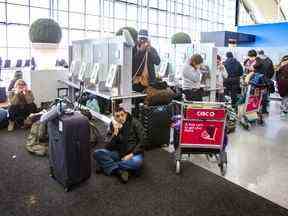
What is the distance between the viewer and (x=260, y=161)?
4.08 metres

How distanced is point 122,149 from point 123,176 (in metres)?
0.37

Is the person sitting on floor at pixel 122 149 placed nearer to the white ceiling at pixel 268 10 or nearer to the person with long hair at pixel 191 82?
the person with long hair at pixel 191 82

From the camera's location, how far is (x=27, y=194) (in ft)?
9.84

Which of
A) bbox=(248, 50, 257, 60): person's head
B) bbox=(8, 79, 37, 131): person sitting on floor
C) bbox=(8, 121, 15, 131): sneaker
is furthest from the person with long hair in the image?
bbox=(8, 121, 15, 131): sneaker

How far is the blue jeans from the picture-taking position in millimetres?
3387

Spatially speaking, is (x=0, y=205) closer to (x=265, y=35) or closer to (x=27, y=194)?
(x=27, y=194)

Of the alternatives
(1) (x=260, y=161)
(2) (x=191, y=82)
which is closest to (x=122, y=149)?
(1) (x=260, y=161)

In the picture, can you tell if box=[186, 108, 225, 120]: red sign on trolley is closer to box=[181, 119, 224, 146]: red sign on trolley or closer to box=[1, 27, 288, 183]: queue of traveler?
box=[181, 119, 224, 146]: red sign on trolley

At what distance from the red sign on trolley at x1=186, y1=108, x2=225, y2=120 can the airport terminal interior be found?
0.04 ft

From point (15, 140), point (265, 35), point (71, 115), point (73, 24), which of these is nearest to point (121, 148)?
point (71, 115)

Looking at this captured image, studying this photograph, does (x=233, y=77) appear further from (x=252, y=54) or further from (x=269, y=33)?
(x=269, y=33)

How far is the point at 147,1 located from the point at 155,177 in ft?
43.8

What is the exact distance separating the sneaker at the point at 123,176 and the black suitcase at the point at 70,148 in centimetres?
36

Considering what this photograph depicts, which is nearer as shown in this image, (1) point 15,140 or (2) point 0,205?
(2) point 0,205
